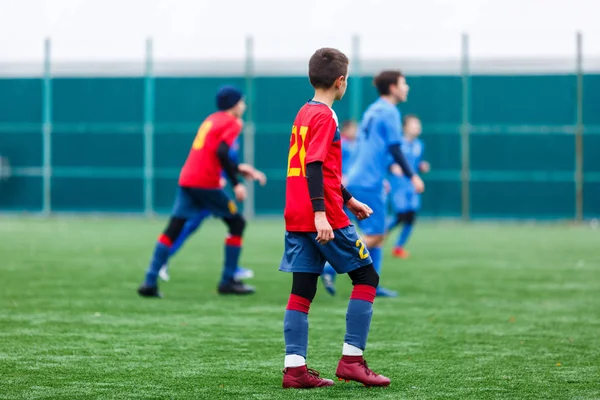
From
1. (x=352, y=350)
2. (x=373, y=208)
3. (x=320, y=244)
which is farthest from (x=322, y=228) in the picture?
(x=373, y=208)

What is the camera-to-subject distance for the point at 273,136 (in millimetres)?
25219

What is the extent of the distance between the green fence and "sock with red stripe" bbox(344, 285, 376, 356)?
18.8 meters

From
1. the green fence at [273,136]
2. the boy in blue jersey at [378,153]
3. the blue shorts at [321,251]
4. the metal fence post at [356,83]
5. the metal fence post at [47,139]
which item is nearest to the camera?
the blue shorts at [321,251]

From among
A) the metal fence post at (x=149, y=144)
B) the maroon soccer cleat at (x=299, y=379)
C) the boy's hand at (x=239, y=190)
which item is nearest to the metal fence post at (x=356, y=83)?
the metal fence post at (x=149, y=144)

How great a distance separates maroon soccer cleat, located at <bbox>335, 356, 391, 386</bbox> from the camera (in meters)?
5.45

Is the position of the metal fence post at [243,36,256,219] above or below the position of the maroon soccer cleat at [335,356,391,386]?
above

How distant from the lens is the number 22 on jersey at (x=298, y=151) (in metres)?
5.47

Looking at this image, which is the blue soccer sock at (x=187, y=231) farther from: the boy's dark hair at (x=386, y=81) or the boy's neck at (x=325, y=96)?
the boy's neck at (x=325, y=96)

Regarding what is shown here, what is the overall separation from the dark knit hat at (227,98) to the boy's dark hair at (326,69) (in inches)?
166

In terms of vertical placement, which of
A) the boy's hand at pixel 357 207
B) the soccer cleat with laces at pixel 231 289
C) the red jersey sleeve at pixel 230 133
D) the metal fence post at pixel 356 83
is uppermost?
the metal fence post at pixel 356 83

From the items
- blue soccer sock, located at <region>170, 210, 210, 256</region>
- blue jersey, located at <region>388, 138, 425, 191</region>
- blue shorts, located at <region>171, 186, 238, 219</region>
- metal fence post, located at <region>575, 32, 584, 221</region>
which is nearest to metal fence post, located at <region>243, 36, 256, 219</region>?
metal fence post, located at <region>575, 32, 584, 221</region>

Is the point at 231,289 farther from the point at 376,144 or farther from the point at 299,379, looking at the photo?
the point at 299,379

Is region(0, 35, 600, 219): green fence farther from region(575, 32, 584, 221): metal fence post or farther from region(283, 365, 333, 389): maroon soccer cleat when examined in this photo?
region(283, 365, 333, 389): maroon soccer cleat

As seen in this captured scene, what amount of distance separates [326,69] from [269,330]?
→ 2582 mm
